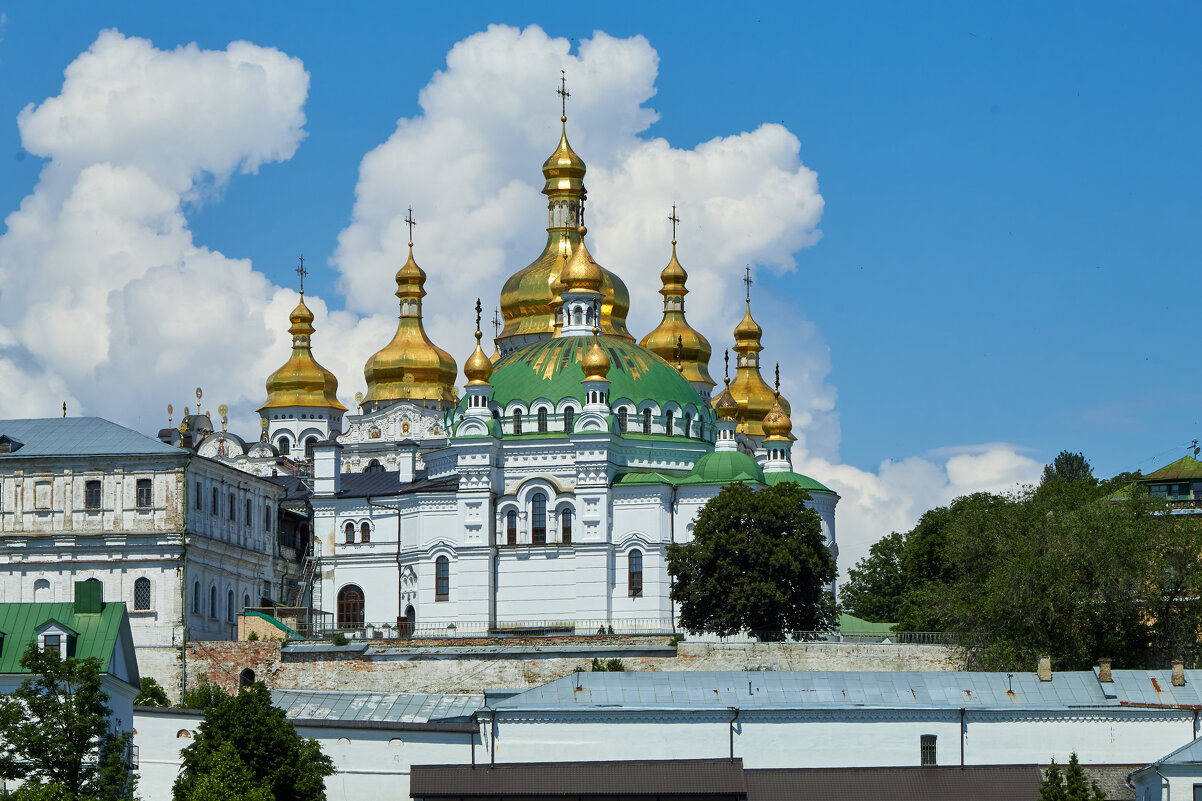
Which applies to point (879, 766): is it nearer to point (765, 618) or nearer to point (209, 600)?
point (765, 618)

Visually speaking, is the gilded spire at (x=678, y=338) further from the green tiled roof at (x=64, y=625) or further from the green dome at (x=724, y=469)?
the green tiled roof at (x=64, y=625)

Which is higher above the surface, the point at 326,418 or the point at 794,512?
the point at 326,418

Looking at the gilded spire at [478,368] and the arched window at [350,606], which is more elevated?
the gilded spire at [478,368]

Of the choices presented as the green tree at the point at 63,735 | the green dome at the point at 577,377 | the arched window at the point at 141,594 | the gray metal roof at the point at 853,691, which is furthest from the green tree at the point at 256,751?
the green dome at the point at 577,377

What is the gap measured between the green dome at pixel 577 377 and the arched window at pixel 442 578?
6291 millimetres

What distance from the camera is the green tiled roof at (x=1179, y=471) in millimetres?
Answer: 81125

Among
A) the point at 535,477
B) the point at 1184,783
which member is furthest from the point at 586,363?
the point at 1184,783

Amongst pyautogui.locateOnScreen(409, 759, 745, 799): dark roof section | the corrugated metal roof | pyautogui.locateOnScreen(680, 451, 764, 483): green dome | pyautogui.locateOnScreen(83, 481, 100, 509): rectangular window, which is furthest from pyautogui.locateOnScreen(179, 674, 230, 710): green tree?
pyautogui.locateOnScreen(680, 451, 764, 483): green dome

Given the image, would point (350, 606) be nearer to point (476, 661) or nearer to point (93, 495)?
point (93, 495)

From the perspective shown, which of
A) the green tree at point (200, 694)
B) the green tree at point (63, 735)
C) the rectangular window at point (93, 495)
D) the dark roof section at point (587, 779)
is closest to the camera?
the green tree at point (63, 735)

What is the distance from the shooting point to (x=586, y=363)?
259 ft

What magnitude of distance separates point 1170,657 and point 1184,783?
12.2m

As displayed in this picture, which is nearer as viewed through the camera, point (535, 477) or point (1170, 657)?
point (1170, 657)

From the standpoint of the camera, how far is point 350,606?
80.6 meters
